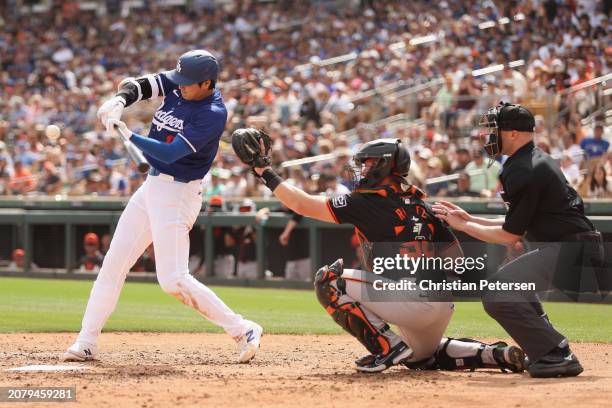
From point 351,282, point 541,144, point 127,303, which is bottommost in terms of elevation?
point 127,303

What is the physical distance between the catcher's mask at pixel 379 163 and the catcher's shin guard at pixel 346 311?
0.53 meters

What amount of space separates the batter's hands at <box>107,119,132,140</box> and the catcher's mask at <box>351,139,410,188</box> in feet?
4.42

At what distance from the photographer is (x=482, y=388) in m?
5.39

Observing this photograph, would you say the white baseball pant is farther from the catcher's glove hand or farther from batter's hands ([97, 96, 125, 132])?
the catcher's glove hand

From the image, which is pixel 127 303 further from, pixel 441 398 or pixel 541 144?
pixel 441 398

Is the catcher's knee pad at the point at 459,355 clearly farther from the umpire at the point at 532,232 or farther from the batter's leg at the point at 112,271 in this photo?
the batter's leg at the point at 112,271

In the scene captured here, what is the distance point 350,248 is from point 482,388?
8.15m

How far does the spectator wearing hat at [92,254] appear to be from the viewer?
50.2ft

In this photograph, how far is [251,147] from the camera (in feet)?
19.3

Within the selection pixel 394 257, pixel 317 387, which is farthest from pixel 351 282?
pixel 317 387

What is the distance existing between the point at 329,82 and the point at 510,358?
46.2ft

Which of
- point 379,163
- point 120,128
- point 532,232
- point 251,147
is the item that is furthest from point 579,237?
point 120,128

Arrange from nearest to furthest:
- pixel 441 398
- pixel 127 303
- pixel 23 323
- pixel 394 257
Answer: pixel 441 398, pixel 394 257, pixel 23 323, pixel 127 303

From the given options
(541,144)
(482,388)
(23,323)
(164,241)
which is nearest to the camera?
(482,388)
